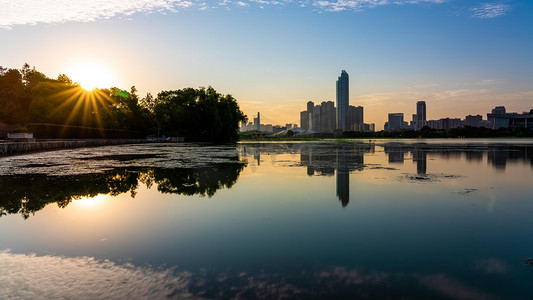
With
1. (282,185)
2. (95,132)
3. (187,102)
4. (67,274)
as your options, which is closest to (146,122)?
(187,102)

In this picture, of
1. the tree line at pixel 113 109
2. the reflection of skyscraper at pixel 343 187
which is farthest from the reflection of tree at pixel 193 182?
the tree line at pixel 113 109

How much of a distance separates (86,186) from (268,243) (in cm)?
899

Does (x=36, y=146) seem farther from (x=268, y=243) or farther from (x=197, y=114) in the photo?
(x=197, y=114)

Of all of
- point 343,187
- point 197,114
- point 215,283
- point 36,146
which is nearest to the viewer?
point 215,283

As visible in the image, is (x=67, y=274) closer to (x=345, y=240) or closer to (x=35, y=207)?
(x=345, y=240)

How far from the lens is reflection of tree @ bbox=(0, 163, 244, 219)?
9.16 meters

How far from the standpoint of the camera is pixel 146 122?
9544 centimetres

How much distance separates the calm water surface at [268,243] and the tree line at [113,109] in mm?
70668

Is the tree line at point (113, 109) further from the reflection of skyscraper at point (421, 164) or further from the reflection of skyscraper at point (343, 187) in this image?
the reflection of skyscraper at point (343, 187)

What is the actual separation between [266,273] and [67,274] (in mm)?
2694

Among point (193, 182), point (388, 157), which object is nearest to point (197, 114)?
point (388, 157)

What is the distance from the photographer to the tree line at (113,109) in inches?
2810

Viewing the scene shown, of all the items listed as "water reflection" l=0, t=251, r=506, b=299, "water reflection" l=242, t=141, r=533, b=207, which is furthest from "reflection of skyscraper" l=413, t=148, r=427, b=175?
"water reflection" l=0, t=251, r=506, b=299

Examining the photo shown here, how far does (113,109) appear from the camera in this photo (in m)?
93.1
